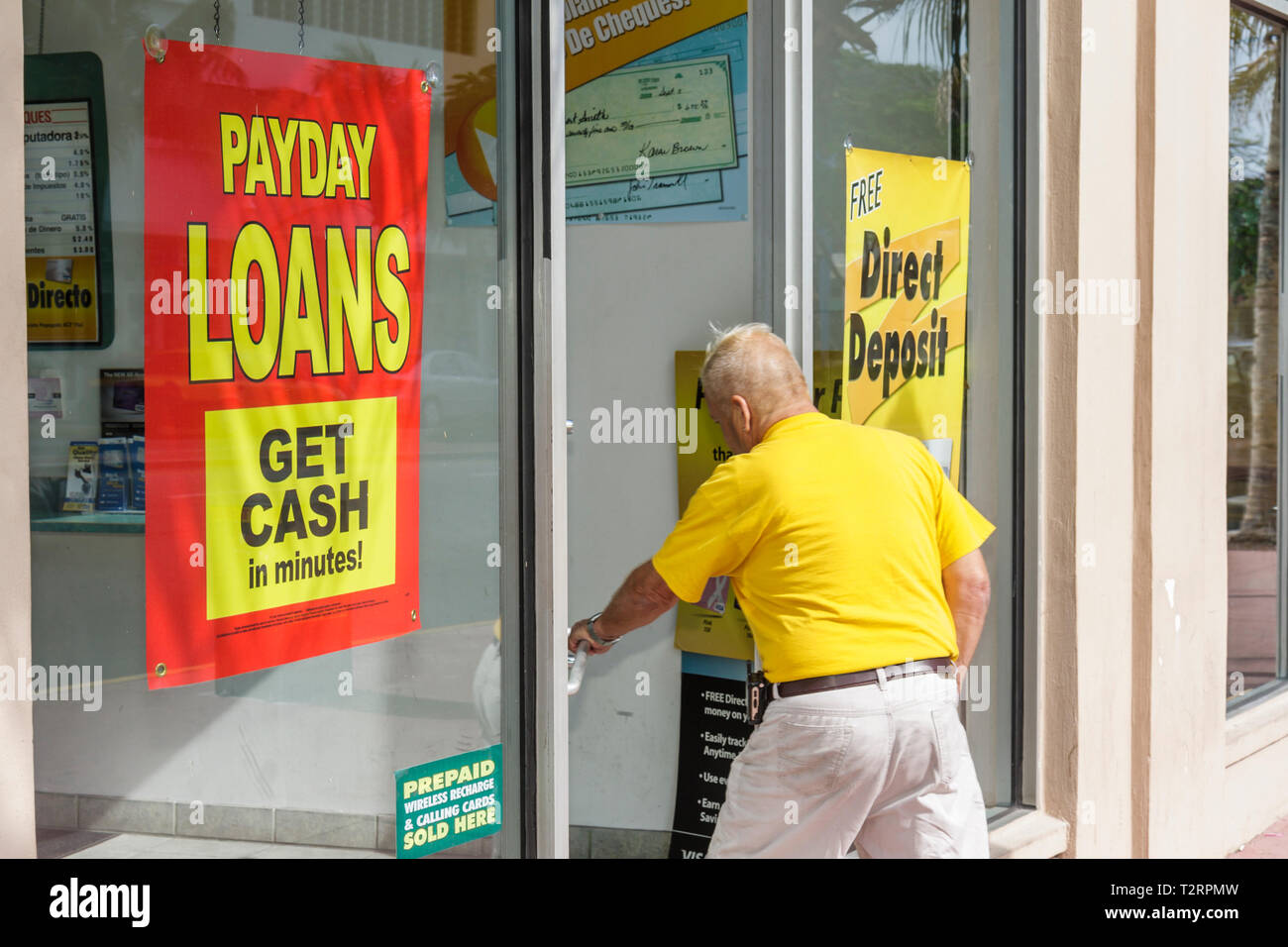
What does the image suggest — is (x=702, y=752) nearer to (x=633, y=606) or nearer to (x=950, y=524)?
(x=633, y=606)

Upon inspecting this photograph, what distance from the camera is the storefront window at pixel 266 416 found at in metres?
2.64

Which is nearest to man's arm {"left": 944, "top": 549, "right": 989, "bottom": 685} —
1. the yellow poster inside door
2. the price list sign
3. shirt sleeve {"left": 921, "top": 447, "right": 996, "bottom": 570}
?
shirt sleeve {"left": 921, "top": 447, "right": 996, "bottom": 570}

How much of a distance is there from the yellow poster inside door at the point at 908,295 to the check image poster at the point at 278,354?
171 cm

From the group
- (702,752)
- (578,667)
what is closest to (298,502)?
(578,667)

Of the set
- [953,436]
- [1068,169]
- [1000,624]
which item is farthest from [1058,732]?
[1068,169]

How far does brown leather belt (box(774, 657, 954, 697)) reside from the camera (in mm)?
3051

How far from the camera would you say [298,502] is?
2871 mm

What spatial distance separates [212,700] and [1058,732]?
10.4 feet

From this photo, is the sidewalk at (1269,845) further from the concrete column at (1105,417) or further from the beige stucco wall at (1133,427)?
the concrete column at (1105,417)

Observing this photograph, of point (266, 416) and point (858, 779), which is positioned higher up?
point (266, 416)

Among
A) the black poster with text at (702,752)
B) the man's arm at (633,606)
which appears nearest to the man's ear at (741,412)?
the man's arm at (633,606)

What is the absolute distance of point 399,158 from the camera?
3.07 m

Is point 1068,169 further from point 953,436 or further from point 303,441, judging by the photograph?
point 303,441

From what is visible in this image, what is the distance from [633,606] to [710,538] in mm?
283
